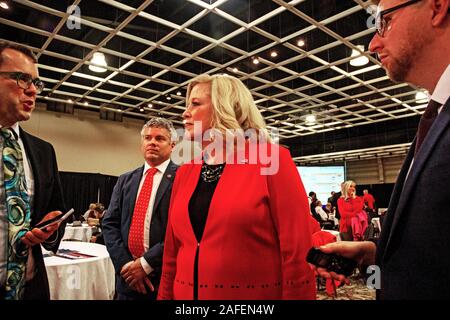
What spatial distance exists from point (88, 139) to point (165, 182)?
36.2ft

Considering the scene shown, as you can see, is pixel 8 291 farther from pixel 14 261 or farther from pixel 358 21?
pixel 358 21

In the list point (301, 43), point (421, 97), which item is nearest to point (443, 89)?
point (301, 43)

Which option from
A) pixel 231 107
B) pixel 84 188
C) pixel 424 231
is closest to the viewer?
pixel 424 231

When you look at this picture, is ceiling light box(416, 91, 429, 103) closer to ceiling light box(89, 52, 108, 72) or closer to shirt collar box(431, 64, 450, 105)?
ceiling light box(89, 52, 108, 72)

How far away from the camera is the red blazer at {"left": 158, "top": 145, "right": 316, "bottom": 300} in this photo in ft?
3.95

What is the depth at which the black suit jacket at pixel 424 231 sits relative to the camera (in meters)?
0.70

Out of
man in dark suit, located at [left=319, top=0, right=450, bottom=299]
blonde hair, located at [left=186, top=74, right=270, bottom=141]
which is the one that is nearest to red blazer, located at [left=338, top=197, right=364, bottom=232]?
blonde hair, located at [left=186, top=74, right=270, bottom=141]

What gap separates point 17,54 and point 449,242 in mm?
1681

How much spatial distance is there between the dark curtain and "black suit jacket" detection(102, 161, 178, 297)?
410 inches

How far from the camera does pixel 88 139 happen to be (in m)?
12.0

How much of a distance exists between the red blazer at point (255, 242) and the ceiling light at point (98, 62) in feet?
23.3

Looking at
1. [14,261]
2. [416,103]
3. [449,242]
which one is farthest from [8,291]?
[416,103]

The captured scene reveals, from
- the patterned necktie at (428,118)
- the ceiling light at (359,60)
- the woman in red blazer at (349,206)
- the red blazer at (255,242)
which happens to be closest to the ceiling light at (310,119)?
the ceiling light at (359,60)

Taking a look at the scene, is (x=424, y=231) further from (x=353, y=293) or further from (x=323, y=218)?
(x=323, y=218)
